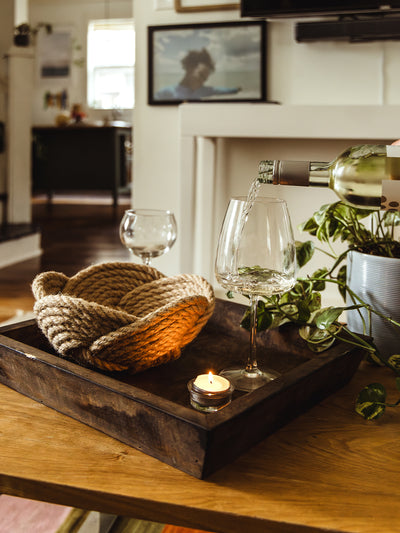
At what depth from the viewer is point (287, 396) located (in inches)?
23.3

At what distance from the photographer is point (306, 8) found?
7.13ft

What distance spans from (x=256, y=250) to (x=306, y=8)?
1826 mm

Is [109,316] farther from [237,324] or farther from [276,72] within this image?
[276,72]

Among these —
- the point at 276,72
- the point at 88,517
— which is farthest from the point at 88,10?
the point at 88,517

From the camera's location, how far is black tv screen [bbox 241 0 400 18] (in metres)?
2.15

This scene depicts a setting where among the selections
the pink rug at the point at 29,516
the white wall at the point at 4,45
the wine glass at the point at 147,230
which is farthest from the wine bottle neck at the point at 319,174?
the white wall at the point at 4,45

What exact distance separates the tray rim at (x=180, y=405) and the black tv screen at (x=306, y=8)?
1.80 m

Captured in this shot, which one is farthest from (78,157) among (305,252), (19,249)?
(305,252)

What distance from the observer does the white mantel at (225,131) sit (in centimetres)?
209

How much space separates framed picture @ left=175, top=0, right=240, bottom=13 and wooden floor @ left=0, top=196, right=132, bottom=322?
1430mm

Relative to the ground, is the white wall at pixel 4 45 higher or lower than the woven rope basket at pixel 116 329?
higher

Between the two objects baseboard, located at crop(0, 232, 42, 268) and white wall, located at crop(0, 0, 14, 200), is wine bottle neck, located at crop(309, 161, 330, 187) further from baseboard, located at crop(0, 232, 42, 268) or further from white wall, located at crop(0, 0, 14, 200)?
white wall, located at crop(0, 0, 14, 200)

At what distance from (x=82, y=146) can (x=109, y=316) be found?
594cm

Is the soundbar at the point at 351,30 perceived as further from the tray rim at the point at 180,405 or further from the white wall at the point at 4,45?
the white wall at the point at 4,45
